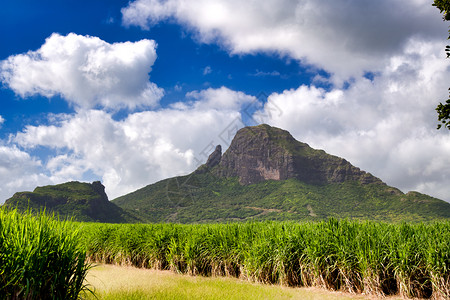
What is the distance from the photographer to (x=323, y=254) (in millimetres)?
7887

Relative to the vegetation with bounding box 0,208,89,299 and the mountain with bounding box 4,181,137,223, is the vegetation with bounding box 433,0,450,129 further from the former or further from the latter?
the mountain with bounding box 4,181,137,223

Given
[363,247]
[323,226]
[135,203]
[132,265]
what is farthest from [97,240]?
[135,203]

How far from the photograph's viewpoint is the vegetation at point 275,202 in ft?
361

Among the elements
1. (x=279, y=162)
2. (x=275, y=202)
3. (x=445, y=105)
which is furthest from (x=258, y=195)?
(x=445, y=105)

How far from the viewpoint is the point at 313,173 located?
165 m

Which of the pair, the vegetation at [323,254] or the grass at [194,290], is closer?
the grass at [194,290]

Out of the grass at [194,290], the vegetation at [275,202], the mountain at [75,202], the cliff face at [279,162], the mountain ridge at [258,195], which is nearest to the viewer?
the grass at [194,290]

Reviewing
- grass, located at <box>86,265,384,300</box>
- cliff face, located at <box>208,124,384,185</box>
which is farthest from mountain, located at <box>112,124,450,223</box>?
grass, located at <box>86,265,384,300</box>

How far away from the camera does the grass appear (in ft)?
22.7

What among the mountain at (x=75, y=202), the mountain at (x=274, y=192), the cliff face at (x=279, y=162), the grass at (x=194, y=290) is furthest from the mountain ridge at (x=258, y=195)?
the grass at (x=194, y=290)

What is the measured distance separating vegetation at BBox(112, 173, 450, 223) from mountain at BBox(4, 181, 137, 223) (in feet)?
23.7

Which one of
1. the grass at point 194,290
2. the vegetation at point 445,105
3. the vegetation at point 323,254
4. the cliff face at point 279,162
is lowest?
the grass at point 194,290

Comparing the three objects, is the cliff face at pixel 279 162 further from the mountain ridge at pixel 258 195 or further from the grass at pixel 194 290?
the grass at pixel 194 290

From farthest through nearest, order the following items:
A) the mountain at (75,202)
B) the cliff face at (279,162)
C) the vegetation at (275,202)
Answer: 1. the cliff face at (279,162)
2. the vegetation at (275,202)
3. the mountain at (75,202)
